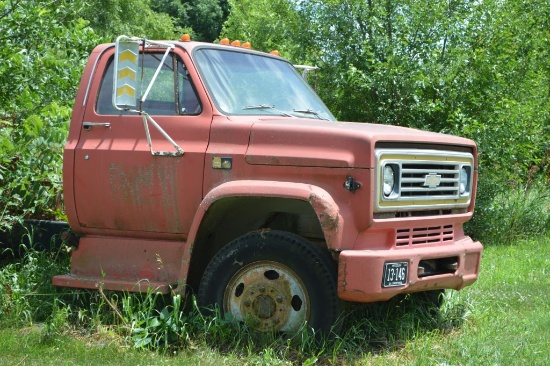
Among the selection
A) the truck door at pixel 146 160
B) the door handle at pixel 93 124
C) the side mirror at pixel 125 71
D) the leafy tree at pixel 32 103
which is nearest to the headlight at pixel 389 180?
the truck door at pixel 146 160

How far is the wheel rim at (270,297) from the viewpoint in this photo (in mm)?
5727

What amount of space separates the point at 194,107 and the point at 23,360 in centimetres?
206

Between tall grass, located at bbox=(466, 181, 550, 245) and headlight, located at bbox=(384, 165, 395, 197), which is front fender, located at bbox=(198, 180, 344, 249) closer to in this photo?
headlight, located at bbox=(384, 165, 395, 197)

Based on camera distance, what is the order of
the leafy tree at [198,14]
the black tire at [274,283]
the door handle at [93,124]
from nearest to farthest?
the black tire at [274,283] → the door handle at [93,124] → the leafy tree at [198,14]

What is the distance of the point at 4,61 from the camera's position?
7.56 meters

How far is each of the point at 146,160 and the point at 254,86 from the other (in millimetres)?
1002

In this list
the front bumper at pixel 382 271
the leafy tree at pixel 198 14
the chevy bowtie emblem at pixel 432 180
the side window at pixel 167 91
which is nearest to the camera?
the front bumper at pixel 382 271

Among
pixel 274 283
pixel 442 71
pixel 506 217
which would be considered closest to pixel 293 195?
pixel 274 283

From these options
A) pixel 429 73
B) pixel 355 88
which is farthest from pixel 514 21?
pixel 355 88

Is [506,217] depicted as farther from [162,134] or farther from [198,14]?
[198,14]

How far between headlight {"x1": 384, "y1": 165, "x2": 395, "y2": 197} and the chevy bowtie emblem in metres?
0.34

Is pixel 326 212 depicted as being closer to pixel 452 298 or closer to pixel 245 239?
pixel 245 239

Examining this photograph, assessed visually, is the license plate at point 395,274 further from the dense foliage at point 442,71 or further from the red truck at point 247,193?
the dense foliage at point 442,71

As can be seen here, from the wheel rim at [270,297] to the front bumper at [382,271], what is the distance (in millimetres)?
362
